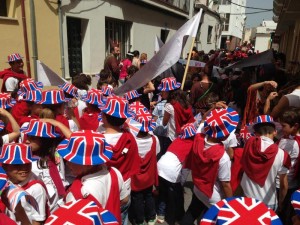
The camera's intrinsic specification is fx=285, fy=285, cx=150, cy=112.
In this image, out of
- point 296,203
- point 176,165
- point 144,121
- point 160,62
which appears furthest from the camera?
point 160,62

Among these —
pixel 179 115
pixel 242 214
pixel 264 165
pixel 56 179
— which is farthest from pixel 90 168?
pixel 179 115

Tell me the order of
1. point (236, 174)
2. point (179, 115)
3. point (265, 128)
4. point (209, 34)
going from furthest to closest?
point (209, 34), point (179, 115), point (236, 174), point (265, 128)

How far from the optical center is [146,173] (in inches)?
126

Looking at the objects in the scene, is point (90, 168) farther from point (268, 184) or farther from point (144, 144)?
point (268, 184)

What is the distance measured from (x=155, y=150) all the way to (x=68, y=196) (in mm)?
1515

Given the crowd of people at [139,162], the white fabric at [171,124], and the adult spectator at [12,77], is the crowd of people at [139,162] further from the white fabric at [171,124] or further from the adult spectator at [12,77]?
the adult spectator at [12,77]

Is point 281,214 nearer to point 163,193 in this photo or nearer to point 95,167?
point 163,193

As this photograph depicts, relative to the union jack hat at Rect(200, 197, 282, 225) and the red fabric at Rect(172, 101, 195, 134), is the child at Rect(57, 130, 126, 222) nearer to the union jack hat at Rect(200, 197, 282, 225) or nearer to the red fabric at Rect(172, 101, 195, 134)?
the union jack hat at Rect(200, 197, 282, 225)

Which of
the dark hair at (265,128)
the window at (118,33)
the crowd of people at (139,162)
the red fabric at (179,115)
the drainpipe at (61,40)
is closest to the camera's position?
the crowd of people at (139,162)

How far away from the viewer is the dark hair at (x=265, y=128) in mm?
2791

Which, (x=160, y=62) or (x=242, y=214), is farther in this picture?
(x=160, y=62)

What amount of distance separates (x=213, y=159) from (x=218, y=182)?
327 millimetres

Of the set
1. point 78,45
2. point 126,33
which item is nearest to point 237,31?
point 126,33

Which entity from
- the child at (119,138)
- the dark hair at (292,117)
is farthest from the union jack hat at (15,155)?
the dark hair at (292,117)
